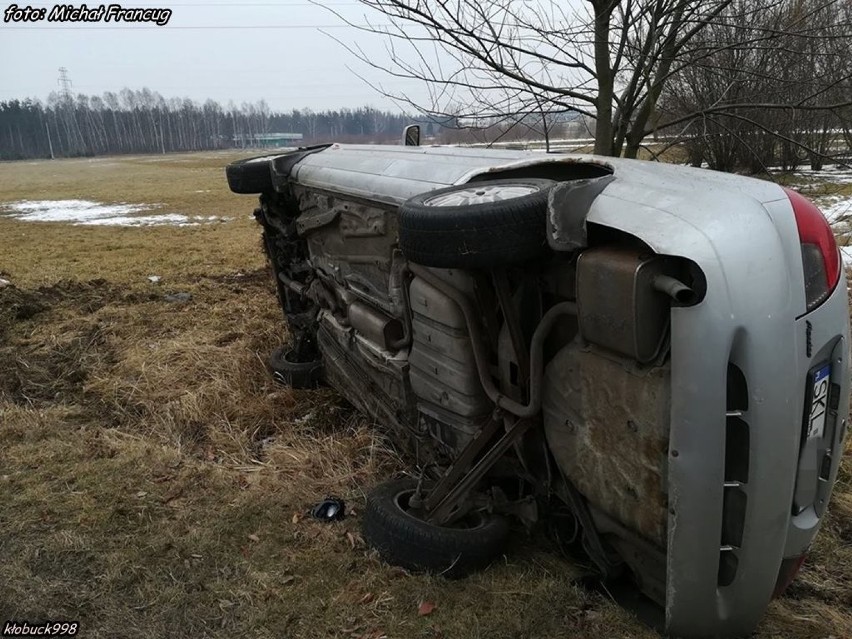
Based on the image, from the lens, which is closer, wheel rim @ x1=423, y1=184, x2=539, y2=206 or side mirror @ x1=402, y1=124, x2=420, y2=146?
wheel rim @ x1=423, y1=184, x2=539, y2=206

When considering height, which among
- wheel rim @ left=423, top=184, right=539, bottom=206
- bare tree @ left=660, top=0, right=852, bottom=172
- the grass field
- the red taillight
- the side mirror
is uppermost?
bare tree @ left=660, top=0, right=852, bottom=172

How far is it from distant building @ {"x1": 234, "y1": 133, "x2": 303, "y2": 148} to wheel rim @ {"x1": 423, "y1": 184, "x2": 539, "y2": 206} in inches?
2460

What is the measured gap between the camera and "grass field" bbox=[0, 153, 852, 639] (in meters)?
2.54

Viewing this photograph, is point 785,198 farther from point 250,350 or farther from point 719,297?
point 250,350

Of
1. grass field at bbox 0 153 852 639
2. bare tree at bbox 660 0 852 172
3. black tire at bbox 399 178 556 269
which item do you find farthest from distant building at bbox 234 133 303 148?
black tire at bbox 399 178 556 269

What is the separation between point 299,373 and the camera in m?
4.95

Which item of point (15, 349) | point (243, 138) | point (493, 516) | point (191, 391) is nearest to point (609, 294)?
point (493, 516)

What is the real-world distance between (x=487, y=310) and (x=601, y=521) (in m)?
0.89

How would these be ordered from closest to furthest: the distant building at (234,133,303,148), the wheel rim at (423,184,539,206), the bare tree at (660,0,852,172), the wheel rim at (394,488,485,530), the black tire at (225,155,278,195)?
1. the wheel rim at (423,184,539,206)
2. the wheel rim at (394,488,485,530)
3. the bare tree at (660,0,852,172)
4. the black tire at (225,155,278,195)
5. the distant building at (234,133,303,148)

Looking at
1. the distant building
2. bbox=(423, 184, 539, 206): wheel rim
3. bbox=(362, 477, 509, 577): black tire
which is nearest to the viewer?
bbox=(423, 184, 539, 206): wheel rim

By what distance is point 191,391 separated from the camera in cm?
496

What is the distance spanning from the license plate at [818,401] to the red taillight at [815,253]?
0.22 meters

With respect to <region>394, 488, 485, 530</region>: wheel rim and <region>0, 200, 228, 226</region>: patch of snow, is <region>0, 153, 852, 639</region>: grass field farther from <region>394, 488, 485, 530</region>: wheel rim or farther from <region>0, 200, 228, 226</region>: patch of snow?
<region>0, 200, 228, 226</region>: patch of snow

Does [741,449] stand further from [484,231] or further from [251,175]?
[251,175]
